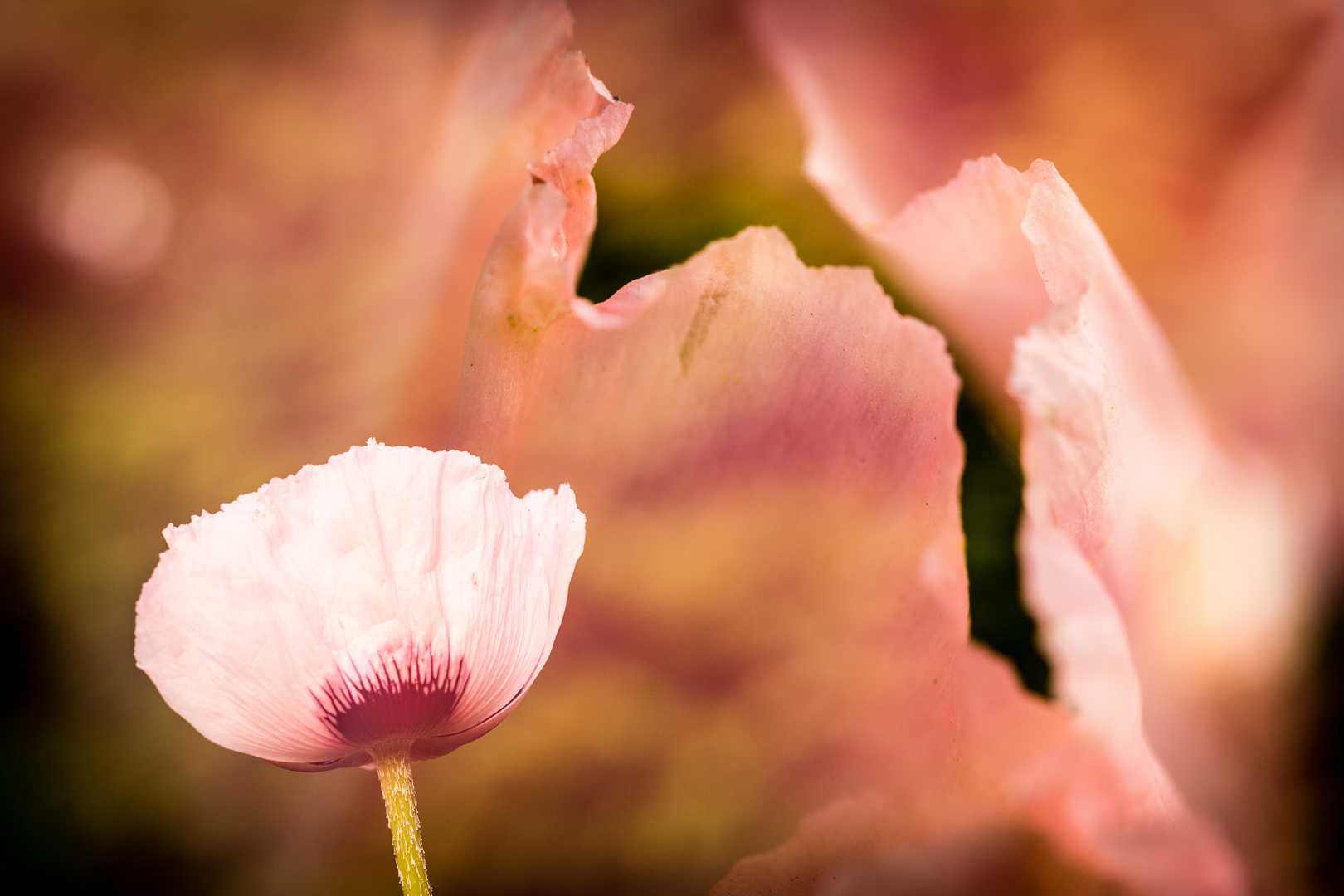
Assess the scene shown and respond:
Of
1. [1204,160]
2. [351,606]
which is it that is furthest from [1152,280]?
[351,606]

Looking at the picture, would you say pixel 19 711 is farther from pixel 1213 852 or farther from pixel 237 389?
pixel 1213 852

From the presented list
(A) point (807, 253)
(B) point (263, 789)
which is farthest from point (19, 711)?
(A) point (807, 253)

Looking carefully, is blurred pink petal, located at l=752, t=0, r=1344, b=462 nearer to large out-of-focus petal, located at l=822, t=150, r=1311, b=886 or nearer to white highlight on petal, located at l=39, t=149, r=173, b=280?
large out-of-focus petal, located at l=822, t=150, r=1311, b=886

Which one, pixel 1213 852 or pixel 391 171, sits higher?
pixel 391 171

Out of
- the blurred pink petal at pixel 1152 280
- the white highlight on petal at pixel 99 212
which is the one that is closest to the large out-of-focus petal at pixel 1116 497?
the blurred pink petal at pixel 1152 280

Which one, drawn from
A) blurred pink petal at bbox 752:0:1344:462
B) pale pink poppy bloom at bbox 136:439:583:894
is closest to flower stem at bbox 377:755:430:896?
pale pink poppy bloom at bbox 136:439:583:894

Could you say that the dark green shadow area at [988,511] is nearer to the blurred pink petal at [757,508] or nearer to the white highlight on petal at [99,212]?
the blurred pink petal at [757,508]
